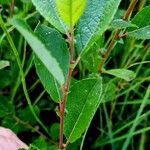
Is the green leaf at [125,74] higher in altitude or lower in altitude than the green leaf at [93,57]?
lower

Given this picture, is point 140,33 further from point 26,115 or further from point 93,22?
point 26,115

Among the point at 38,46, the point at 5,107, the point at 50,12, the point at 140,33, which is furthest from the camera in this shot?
the point at 5,107

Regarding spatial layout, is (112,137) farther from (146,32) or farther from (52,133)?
(146,32)

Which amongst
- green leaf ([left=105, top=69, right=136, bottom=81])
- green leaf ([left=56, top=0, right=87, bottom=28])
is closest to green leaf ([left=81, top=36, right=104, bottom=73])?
green leaf ([left=105, top=69, right=136, bottom=81])

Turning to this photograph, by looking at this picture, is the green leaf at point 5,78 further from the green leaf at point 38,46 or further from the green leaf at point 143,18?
the green leaf at point 38,46

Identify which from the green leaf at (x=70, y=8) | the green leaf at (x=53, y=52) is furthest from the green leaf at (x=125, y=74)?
the green leaf at (x=70, y=8)

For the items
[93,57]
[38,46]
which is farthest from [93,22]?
[93,57]

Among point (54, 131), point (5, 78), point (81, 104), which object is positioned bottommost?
point (54, 131)
